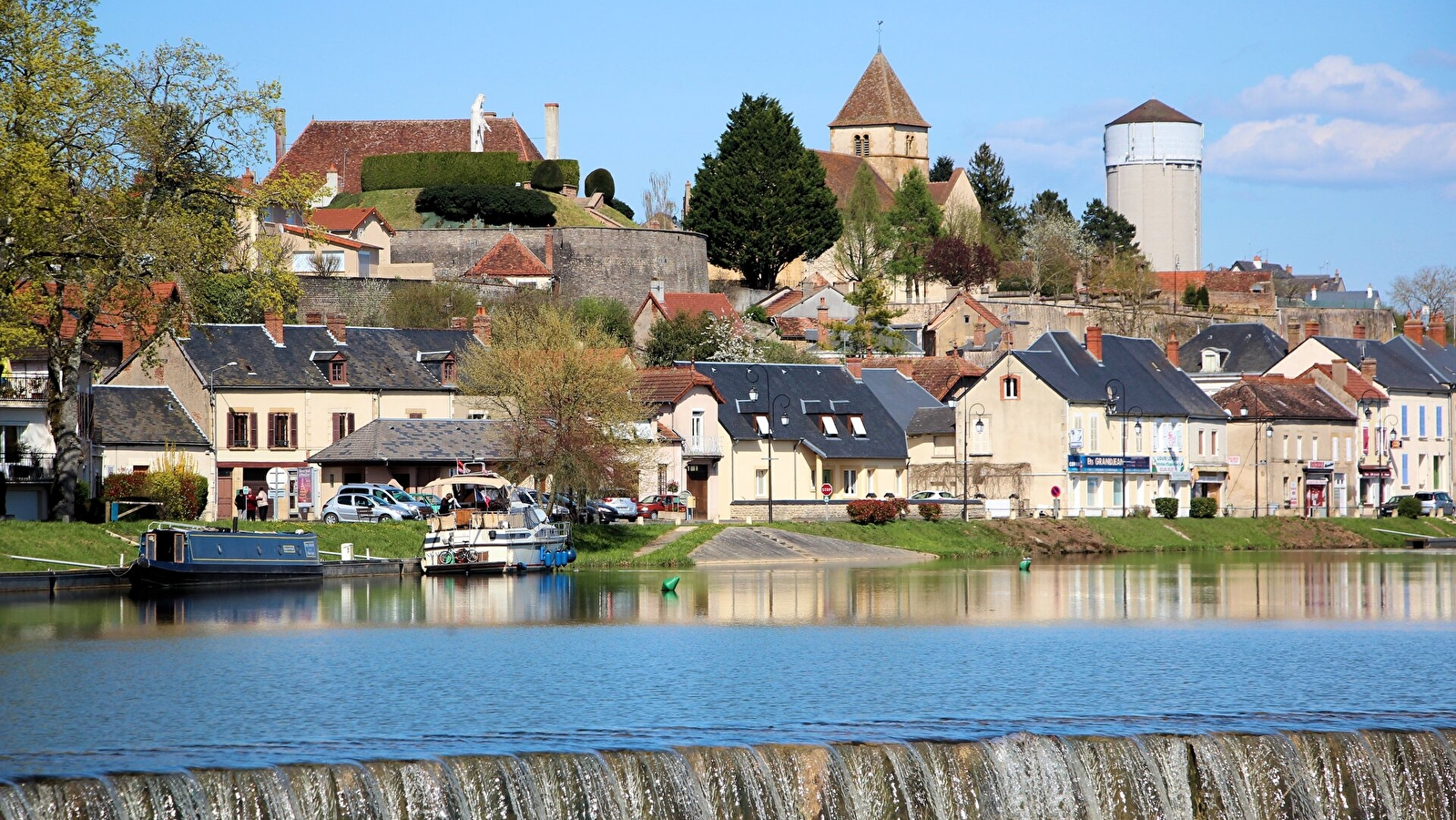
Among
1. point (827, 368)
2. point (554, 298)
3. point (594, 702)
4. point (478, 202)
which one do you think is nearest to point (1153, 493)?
point (827, 368)

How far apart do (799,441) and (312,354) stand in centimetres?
2014

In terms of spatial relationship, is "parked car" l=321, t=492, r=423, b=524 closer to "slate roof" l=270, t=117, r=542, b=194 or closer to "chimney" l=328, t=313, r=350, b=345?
"chimney" l=328, t=313, r=350, b=345

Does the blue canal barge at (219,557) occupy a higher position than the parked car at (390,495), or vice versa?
the parked car at (390,495)

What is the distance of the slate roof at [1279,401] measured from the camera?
282ft

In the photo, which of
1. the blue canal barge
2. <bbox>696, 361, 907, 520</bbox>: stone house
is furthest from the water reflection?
<bbox>696, 361, 907, 520</bbox>: stone house

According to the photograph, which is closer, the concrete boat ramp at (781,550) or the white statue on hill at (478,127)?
the concrete boat ramp at (781,550)

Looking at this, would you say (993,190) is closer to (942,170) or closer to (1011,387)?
(942,170)

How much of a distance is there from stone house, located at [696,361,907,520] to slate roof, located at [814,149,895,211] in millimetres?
59714

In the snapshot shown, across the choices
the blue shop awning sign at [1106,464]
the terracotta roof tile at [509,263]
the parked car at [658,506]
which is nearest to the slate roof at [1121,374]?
the blue shop awning sign at [1106,464]

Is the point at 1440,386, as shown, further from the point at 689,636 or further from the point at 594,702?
the point at 594,702

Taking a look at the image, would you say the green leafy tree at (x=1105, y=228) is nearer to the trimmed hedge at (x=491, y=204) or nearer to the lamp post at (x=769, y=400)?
the trimmed hedge at (x=491, y=204)

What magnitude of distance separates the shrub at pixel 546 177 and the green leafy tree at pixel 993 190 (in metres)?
50.7

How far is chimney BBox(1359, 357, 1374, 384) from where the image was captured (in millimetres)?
90938

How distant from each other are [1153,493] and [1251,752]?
6026cm
